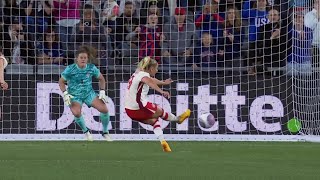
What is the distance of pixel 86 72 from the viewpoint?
17.9 metres

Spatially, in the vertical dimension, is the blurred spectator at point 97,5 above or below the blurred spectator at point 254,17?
above

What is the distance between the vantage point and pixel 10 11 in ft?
62.7

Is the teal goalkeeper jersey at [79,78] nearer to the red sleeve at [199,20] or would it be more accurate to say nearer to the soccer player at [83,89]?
the soccer player at [83,89]

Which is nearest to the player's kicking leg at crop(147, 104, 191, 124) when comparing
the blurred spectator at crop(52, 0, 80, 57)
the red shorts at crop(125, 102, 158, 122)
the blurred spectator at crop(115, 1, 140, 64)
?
the red shorts at crop(125, 102, 158, 122)

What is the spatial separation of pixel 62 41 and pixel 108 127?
2.36 meters

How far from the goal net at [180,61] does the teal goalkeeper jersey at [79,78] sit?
740 millimetres

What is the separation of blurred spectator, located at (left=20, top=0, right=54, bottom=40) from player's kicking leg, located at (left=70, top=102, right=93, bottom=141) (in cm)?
230

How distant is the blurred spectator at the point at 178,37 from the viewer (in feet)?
62.2

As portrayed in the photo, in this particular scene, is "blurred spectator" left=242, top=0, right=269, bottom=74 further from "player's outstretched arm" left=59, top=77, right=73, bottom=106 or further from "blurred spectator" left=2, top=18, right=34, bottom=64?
"blurred spectator" left=2, top=18, right=34, bottom=64

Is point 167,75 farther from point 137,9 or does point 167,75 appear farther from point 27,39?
point 27,39

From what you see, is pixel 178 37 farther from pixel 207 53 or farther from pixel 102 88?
pixel 102 88
